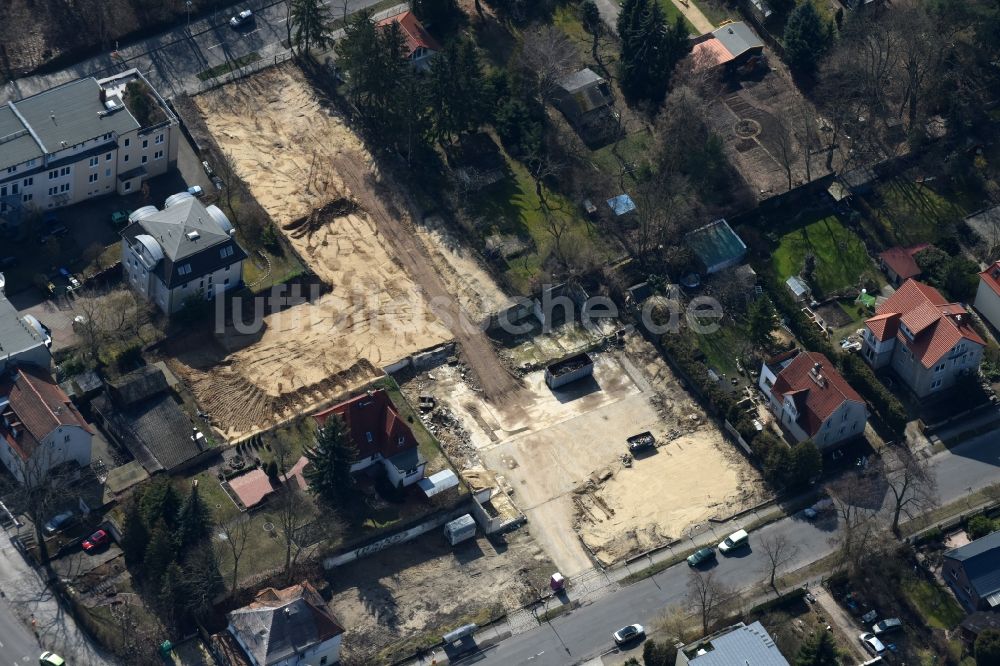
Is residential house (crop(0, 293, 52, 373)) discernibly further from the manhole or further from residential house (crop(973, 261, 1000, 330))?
residential house (crop(973, 261, 1000, 330))

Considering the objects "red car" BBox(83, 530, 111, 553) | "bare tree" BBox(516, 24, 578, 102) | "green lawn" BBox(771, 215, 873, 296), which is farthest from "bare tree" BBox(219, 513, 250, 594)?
"bare tree" BBox(516, 24, 578, 102)

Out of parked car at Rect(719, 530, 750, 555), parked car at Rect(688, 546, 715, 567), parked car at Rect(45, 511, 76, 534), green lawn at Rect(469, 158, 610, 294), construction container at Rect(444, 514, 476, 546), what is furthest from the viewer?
green lawn at Rect(469, 158, 610, 294)

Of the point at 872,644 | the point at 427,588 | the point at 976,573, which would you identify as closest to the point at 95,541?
the point at 427,588

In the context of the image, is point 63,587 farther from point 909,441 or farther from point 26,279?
point 909,441

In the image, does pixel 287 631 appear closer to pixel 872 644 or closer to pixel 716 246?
pixel 872 644

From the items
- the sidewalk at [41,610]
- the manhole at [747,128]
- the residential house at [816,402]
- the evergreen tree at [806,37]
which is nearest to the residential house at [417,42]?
the manhole at [747,128]

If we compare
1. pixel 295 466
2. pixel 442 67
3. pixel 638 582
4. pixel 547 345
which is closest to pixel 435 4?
pixel 442 67

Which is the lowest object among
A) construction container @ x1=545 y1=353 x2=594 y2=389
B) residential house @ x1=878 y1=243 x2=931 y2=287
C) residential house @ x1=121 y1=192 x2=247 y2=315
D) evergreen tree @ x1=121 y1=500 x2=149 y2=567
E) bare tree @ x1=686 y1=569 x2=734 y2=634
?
bare tree @ x1=686 y1=569 x2=734 y2=634
